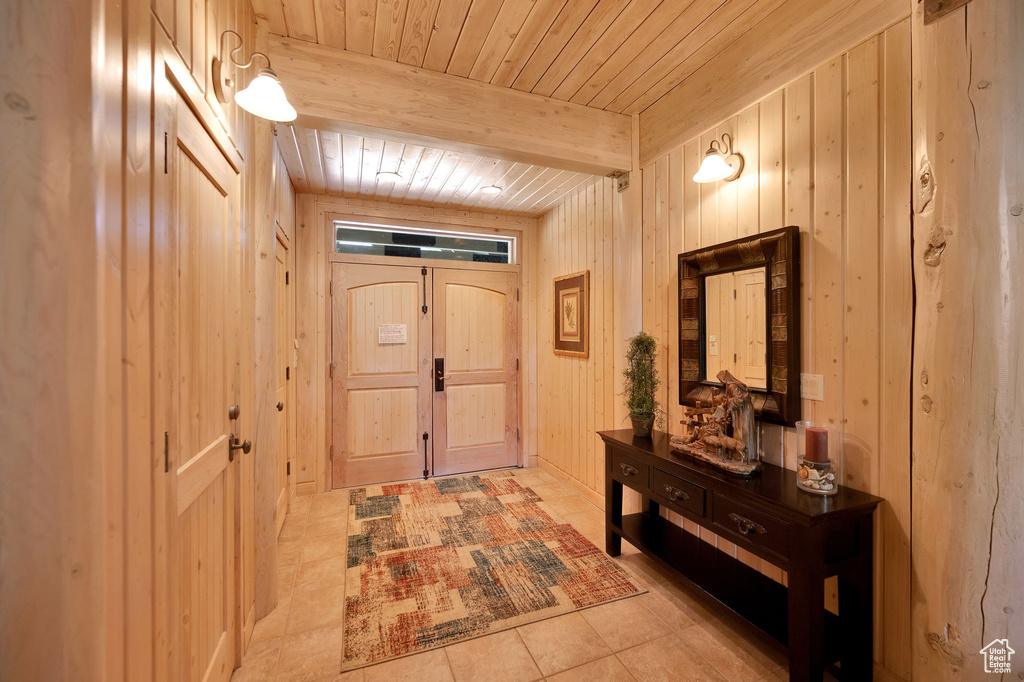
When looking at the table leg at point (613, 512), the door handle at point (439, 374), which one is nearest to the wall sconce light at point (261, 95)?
the table leg at point (613, 512)

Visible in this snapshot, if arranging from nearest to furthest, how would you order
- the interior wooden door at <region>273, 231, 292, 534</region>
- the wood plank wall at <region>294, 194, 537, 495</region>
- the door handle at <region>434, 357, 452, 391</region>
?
the interior wooden door at <region>273, 231, 292, 534</region>, the wood plank wall at <region>294, 194, 537, 495</region>, the door handle at <region>434, 357, 452, 391</region>

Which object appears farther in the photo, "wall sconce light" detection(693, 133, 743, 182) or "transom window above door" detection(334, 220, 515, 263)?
"transom window above door" detection(334, 220, 515, 263)

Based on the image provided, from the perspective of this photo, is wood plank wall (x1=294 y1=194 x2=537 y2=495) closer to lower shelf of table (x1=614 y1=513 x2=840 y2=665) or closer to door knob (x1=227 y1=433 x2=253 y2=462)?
door knob (x1=227 y1=433 x2=253 y2=462)

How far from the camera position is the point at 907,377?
1.57m

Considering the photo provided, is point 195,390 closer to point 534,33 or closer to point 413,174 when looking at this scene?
point 534,33

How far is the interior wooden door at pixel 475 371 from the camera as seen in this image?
442 cm

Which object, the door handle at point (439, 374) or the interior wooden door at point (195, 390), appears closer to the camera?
the interior wooden door at point (195, 390)

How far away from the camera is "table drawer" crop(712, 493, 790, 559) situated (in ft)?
5.44

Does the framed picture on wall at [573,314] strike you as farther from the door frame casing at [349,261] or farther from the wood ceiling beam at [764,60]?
the wood ceiling beam at [764,60]

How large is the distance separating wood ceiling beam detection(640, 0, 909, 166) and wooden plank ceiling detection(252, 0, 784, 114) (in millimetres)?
76

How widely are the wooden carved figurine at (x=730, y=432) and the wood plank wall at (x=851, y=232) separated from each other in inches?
7.5

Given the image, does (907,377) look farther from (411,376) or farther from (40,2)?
(411,376)

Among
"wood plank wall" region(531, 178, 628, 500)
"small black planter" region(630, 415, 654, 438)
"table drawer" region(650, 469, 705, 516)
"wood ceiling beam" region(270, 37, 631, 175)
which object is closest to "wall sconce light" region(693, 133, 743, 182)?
"wood ceiling beam" region(270, 37, 631, 175)

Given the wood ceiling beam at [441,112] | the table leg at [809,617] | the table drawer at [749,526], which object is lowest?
the table leg at [809,617]
